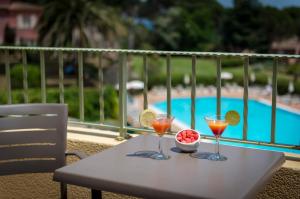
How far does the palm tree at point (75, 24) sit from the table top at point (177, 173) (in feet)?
70.8

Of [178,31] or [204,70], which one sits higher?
[178,31]

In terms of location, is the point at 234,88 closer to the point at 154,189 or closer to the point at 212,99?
the point at 212,99

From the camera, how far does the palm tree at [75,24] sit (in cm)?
2314

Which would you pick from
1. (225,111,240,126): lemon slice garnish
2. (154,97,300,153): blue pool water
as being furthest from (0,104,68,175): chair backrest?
(154,97,300,153): blue pool water

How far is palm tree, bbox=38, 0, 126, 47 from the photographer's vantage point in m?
23.1

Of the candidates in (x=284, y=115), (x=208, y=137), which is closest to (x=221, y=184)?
(x=208, y=137)

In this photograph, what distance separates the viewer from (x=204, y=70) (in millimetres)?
27781

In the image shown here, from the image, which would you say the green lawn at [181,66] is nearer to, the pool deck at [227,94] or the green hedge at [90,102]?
the pool deck at [227,94]

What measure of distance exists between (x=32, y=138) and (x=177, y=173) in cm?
97

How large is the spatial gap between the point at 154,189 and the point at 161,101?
65.7ft

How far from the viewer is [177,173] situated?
171 cm

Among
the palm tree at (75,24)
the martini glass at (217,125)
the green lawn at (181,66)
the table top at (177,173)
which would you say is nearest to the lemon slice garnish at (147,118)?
the table top at (177,173)

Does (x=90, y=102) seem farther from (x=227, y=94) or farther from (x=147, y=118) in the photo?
(x=147, y=118)

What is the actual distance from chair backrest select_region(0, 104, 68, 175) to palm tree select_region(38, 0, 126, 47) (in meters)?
21.0
